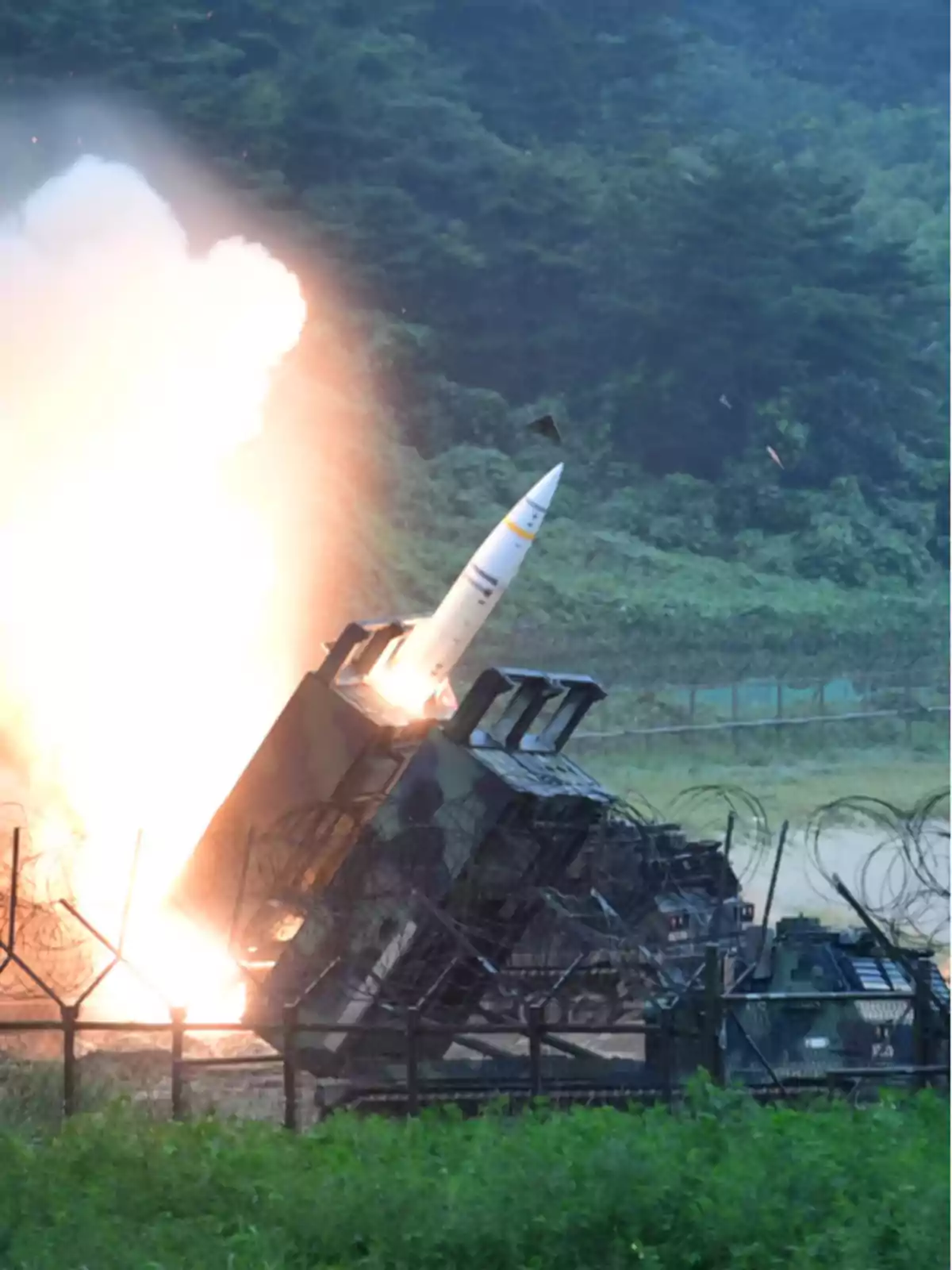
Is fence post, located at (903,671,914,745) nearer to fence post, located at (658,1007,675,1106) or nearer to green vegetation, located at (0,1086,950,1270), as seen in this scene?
fence post, located at (658,1007,675,1106)

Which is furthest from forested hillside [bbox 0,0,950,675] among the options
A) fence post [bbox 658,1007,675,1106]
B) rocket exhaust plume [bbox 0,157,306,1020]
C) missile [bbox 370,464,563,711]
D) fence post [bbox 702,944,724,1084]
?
fence post [bbox 702,944,724,1084]

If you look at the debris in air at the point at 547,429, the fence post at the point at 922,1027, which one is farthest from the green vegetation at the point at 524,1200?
the debris in air at the point at 547,429

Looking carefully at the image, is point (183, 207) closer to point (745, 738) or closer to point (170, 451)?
point (170, 451)

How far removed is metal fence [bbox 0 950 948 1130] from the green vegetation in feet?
3.68

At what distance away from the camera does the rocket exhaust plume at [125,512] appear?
51.0 feet

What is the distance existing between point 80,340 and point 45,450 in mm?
877

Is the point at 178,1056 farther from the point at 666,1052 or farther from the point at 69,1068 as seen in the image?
the point at 666,1052

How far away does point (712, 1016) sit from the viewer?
363 inches

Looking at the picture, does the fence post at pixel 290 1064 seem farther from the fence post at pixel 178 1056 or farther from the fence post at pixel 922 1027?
the fence post at pixel 922 1027

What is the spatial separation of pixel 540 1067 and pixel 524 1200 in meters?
3.23

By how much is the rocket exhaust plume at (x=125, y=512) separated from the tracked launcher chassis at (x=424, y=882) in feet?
10.7

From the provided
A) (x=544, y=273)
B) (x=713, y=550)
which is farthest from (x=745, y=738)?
(x=544, y=273)

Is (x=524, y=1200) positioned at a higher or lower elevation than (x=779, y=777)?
lower

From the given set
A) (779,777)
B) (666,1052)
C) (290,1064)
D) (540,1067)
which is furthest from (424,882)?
(779,777)
